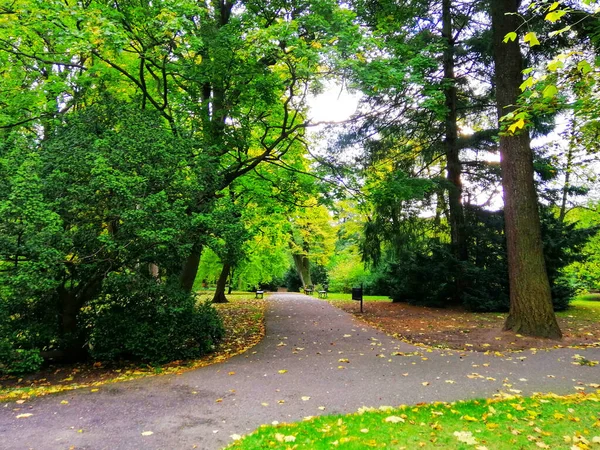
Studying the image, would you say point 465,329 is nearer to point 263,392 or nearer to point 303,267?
point 263,392

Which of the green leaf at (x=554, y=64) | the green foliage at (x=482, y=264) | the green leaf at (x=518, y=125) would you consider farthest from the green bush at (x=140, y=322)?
the green foliage at (x=482, y=264)

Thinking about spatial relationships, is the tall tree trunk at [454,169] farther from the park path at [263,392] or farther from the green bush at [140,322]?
the green bush at [140,322]

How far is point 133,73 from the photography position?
10.9 meters

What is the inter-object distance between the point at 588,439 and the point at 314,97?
9871 mm

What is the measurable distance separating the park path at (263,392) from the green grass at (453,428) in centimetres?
36

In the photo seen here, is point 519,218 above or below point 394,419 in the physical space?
above

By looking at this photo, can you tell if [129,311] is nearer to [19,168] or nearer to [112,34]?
[19,168]

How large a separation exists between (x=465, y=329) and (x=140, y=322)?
8.10 meters

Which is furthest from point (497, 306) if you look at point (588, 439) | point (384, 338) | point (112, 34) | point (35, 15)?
point (35, 15)

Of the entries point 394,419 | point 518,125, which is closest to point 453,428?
point 394,419

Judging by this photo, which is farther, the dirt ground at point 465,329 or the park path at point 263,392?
the dirt ground at point 465,329

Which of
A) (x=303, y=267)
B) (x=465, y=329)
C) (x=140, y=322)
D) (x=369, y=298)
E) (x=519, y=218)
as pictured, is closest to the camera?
(x=140, y=322)

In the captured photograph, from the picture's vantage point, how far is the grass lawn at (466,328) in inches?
327

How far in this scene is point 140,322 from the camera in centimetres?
741
